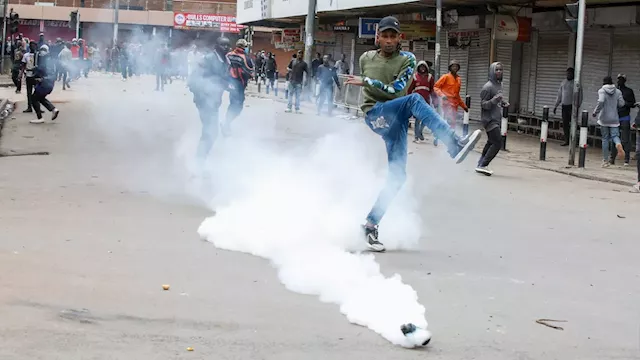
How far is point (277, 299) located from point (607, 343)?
2.01 meters

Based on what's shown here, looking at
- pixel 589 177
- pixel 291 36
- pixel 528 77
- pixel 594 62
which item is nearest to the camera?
pixel 589 177

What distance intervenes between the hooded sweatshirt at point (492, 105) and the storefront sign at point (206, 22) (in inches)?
1644

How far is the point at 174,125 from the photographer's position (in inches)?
760

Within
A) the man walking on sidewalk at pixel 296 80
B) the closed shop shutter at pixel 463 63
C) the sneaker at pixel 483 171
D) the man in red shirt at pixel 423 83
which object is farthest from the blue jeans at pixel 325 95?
the sneaker at pixel 483 171

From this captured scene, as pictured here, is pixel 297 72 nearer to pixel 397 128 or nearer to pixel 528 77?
pixel 528 77

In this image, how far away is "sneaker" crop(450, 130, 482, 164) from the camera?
22.3ft

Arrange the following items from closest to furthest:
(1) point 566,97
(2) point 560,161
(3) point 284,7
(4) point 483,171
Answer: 1. (4) point 483,171
2. (2) point 560,161
3. (1) point 566,97
4. (3) point 284,7

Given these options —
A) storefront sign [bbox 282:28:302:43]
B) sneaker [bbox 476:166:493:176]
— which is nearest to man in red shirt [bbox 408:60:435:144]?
sneaker [bbox 476:166:493:176]

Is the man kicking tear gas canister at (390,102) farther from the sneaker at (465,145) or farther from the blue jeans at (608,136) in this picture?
the blue jeans at (608,136)

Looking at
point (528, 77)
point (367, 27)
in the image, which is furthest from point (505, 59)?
point (367, 27)

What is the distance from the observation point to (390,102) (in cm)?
720

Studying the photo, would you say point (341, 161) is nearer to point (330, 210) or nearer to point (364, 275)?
point (330, 210)

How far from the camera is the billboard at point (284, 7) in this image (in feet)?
91.6

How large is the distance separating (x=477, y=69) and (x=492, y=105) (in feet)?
44.7
